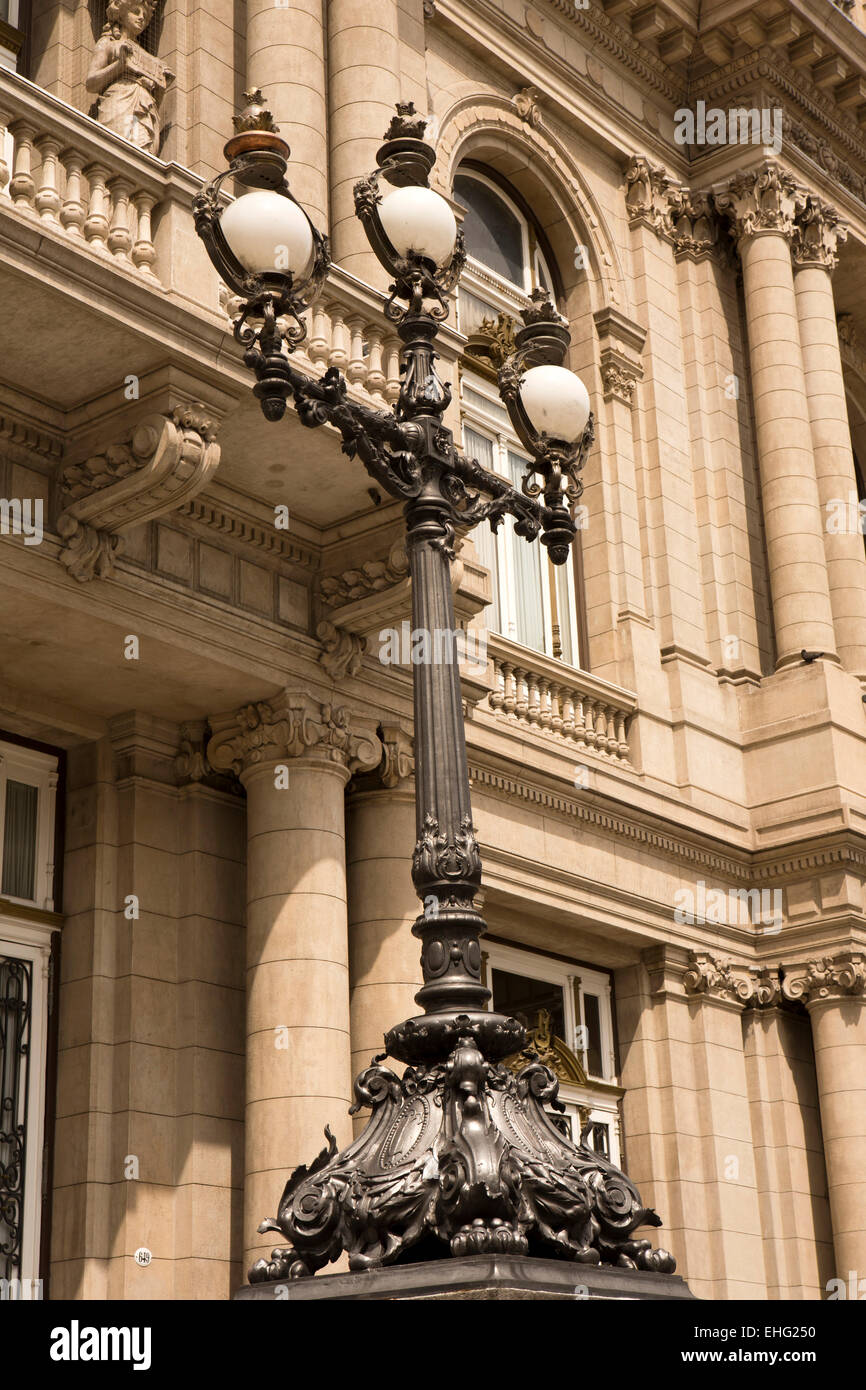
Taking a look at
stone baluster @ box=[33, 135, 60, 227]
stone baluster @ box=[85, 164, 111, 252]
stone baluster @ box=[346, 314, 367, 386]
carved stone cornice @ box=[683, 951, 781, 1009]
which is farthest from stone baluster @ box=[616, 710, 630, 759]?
stone baluster @ box=[33, 135, 60, 227]

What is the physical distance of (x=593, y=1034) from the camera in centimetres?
1830

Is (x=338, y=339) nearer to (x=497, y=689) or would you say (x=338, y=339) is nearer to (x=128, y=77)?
(x=128, y=77)

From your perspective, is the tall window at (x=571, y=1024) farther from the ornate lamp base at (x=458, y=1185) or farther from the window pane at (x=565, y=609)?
the ornate lamp base at (x=458, y=1185)

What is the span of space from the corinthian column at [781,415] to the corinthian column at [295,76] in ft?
25.1

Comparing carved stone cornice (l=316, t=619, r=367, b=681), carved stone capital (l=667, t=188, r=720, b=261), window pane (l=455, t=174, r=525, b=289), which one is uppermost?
carved stone capital (l=667, t=188, r=720, b=261)

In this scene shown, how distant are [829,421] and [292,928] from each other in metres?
11.9

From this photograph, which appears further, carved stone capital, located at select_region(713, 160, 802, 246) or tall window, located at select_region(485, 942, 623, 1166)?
carved stone capital, located at select_region(713, 160, 802, 246)

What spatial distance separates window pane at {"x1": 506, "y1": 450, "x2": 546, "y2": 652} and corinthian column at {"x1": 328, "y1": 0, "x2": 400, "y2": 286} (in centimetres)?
437

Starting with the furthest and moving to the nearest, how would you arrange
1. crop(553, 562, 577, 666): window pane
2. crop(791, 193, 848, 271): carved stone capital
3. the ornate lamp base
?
crop(791, 193, 848, 271): carved stone capital < crop(553, 562, 577, 666): window pane < the ornate lamp base

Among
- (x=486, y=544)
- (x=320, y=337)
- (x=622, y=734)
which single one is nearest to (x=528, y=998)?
(x=622, y=734)

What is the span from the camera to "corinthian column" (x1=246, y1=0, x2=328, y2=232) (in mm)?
14828

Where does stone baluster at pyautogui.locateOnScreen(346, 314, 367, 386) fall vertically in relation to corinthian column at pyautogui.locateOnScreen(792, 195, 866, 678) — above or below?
below

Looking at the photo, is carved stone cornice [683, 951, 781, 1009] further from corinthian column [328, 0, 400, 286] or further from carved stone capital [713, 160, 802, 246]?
carved stone capital [713, 160, 802, 246]
